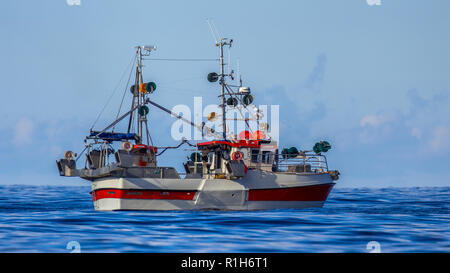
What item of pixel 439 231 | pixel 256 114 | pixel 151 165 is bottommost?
pixel 439 231

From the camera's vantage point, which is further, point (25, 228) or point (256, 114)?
point (256, 114)

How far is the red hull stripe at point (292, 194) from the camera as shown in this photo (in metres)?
38.9

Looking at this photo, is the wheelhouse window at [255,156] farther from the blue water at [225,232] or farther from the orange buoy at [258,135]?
the blue water at [225,232]

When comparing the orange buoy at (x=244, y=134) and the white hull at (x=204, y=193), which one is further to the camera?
the orange buoy at (x=244, y=134)

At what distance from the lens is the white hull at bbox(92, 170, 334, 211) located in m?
37.3

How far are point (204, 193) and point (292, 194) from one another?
244 inches

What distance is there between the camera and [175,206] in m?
37.7

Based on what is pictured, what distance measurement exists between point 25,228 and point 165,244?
9034 mm

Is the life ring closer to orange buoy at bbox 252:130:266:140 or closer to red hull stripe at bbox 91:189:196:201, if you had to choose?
red hull stripe at bbox 91:189:196:201
